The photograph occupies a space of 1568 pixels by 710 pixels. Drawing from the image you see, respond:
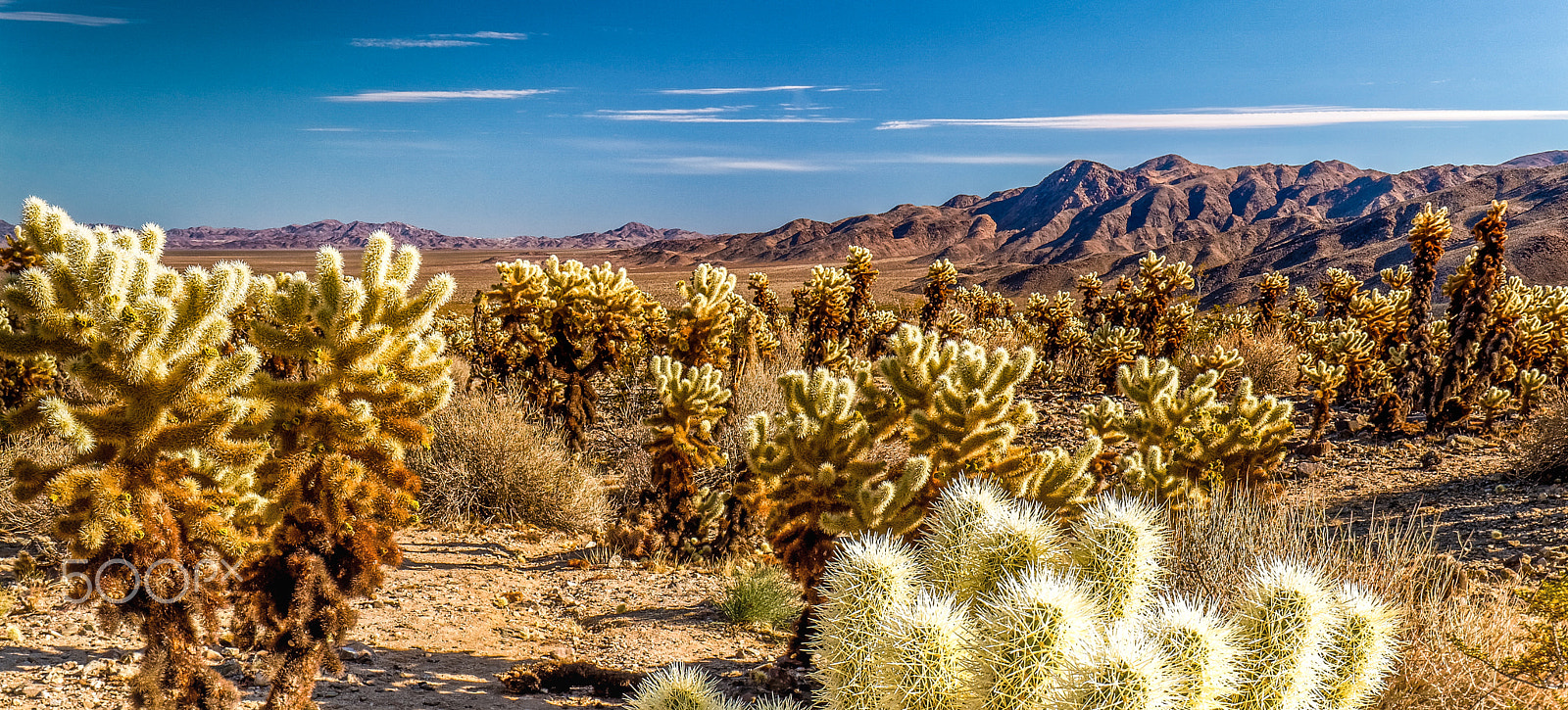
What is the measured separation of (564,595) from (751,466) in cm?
221

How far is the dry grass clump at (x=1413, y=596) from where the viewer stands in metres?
3.34

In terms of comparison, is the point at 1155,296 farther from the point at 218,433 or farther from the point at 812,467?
the point at 218,433

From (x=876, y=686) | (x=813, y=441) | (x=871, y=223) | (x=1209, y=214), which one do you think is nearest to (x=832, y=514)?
(x=813, y=441)

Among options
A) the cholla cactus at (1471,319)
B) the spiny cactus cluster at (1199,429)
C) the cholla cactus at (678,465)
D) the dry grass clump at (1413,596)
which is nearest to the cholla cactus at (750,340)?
the cholla cactus at (678,465)

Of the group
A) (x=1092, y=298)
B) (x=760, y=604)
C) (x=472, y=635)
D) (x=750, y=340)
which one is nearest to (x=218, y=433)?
(x=472, y=635)

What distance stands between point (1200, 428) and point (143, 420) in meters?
6.05

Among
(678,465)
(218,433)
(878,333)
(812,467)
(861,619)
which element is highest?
(218,433)

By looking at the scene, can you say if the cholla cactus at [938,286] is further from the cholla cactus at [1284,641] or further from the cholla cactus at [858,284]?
the cholla cactus at [1284,641]

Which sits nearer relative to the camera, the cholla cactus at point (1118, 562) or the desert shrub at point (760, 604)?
the cholla cactus at point (1118, 562)

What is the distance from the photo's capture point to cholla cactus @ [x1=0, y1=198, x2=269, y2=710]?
2.51 meters

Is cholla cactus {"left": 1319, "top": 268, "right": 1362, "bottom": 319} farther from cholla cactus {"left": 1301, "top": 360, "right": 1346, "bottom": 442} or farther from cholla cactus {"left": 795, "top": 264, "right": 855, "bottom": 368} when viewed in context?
cholla cactus {"left": 795, "top": 264, "right": 855, "bottom": 368}

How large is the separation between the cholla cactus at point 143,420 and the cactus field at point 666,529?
0.01 metres

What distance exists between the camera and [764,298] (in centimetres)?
1276

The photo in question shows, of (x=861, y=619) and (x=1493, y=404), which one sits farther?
(x=1493, y=404)
